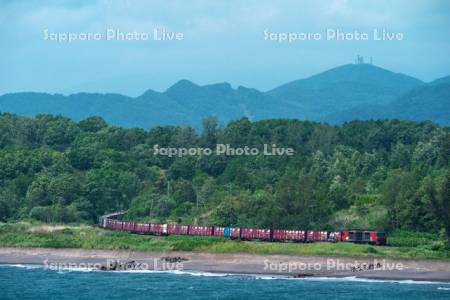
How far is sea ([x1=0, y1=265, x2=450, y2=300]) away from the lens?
80.9 metres

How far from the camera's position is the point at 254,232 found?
110250 millimetres

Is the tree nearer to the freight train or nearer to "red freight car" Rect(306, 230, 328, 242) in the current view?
the freight train

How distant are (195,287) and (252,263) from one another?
14.0 m

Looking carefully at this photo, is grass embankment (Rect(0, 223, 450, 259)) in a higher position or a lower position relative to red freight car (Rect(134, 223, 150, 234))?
lower

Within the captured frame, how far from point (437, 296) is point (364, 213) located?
40384 millimetres

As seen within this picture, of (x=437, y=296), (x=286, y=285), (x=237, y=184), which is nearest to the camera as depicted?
(x=437, y=296)

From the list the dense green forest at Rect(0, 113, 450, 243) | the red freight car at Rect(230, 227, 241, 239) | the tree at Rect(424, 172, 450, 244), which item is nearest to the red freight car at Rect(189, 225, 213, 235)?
the red freight car at Rect(230, 227, 241, 239)

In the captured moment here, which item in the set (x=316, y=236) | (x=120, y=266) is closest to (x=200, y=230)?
(x=120, y=266)

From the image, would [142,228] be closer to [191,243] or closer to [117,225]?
[117,225]

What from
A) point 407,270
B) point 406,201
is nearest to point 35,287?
point 407,270

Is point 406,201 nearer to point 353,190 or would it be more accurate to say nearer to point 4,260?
point 353,190

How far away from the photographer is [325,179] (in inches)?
5620

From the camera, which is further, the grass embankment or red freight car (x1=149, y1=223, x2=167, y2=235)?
red freight car (x1=149, y1=223, x2=167, y2=235)

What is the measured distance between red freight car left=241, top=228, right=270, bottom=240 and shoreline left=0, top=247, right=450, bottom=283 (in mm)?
7840
